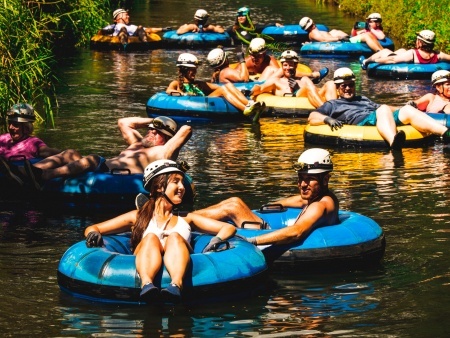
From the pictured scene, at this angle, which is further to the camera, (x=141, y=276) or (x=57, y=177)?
(x=57, y=177)

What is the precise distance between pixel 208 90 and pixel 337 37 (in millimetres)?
9227

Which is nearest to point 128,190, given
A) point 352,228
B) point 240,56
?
point 352,228

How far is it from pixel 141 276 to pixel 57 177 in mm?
4480

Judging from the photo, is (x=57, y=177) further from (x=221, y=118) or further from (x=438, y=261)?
(x=221, y=118)

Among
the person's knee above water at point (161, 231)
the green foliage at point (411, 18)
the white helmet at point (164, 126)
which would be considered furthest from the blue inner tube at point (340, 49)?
the person's knee above water at point (161, 231)

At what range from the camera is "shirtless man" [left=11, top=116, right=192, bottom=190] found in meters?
13.8

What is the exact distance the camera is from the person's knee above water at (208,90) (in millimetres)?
19484

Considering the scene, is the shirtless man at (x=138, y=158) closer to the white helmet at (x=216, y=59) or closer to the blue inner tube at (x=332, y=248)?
the blue inner tube at (x=332, y=248)

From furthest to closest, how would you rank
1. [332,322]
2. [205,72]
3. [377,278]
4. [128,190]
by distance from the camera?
[205,72] → [128,190] → [377,278] → [332,322]

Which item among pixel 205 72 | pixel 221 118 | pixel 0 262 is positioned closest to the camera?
pixel 0 262

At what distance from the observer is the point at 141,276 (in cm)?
968

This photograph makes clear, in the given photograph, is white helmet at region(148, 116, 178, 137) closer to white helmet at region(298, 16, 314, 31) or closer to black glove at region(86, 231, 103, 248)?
black glove at region(86, 231, 103, 248)

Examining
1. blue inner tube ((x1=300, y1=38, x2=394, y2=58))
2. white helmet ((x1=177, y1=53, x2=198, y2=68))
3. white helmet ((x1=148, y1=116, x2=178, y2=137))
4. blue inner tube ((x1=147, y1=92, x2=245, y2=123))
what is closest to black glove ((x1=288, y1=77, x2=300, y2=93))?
blue inner tube ((x1=147, y1=92, x2=245, y2=123))

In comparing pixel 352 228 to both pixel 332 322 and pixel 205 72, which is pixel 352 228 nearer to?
pixel 332 322
